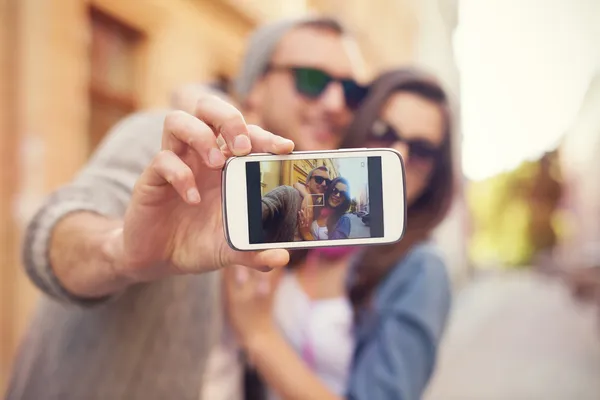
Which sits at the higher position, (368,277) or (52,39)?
(52,39)

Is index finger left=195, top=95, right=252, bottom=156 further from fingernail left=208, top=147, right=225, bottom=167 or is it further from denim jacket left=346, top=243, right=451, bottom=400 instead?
denim jacket left=346, top=243, right=451, bottom=400

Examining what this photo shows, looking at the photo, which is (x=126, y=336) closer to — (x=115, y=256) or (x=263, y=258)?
(x=115, y=256)

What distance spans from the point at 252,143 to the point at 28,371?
15.1 inches

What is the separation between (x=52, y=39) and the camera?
84 centimetres

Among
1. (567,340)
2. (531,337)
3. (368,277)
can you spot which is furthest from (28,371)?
(567,340)

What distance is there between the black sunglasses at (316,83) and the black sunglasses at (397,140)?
47 mm

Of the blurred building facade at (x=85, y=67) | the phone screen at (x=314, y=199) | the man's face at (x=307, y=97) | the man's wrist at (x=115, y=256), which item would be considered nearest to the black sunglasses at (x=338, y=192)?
the phone screen at (x=314, y=199)

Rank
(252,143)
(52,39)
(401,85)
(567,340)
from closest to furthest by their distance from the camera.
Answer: (252,143)
(401,85)
(52,39)
(567,340)

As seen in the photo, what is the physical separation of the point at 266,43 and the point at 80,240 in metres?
0.40

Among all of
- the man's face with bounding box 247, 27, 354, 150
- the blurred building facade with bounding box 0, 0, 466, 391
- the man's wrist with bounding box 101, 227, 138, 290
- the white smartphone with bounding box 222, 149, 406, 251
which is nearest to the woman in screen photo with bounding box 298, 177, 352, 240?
the white smartphone with bounding box 222, 149, 406, 251

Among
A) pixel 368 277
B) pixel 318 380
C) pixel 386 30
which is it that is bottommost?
pixel 318 380

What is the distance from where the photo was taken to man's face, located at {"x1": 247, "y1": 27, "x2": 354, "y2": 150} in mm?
671

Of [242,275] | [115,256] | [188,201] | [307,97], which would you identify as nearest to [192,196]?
[188,201]

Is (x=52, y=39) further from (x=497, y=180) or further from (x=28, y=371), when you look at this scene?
(x=497, y=180)
